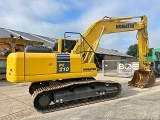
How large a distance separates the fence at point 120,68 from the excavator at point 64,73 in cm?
1010

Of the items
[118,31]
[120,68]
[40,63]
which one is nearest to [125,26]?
[118,31]

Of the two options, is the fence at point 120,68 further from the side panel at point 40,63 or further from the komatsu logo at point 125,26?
the side panel at point 40,63

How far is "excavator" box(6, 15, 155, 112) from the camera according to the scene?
8070 millimetres

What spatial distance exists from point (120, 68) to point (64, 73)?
44.3 feet

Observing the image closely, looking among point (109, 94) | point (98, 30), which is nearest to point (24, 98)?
point (109, 94)

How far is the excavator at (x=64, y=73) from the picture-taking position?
8.07 metres

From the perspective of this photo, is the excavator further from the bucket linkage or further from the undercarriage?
the bucket linkage

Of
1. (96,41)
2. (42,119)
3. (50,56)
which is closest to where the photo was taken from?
(42,119)

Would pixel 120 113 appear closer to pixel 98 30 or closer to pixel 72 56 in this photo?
pixel 72 56

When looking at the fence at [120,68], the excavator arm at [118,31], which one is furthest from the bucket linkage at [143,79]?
the fence at [120,68]

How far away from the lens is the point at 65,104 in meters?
8.79

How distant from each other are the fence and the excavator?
33.1 feet

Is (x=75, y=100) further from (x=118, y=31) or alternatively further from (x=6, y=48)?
(x=6, y=48)

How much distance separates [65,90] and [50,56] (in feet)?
4.64
